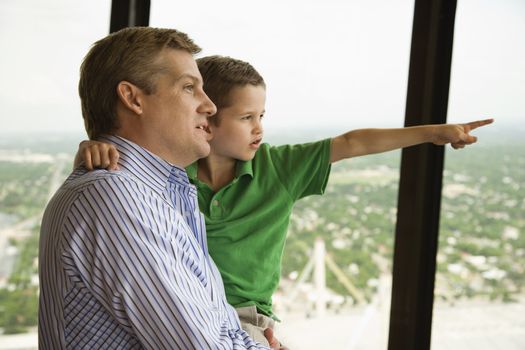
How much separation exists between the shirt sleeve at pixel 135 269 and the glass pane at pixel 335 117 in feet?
3.84

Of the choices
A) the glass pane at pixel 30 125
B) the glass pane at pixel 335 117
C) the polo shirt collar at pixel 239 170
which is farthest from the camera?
the glass pane at pixel 30 125

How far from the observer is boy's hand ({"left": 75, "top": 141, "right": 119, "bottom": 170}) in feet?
4.49

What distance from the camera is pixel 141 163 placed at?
1464 millimetres

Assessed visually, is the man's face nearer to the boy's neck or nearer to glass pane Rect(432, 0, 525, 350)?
the boy's neck

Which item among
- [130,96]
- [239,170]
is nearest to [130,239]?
[130,96]

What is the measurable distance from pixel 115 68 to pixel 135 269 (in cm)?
50

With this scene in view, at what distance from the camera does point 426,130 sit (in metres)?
1.88

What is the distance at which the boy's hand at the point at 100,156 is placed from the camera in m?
1.37

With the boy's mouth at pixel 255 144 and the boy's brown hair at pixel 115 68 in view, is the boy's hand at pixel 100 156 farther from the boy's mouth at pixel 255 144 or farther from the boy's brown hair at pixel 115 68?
the boy's mouth at pixel 255 144

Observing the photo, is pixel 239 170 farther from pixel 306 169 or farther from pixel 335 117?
pixel 335 117

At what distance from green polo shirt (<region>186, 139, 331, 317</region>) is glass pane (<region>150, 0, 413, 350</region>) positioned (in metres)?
0.41

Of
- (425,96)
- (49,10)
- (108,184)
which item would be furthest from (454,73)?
(49,10)

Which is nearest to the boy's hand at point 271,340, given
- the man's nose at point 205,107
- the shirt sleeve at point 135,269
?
the shirt sleeve at point 135,269

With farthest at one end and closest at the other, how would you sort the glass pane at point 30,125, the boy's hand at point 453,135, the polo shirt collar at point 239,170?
the glass pane at point 30,125 → the polo shirt collar at point 239,170 → the boy's hand at point 453,135
